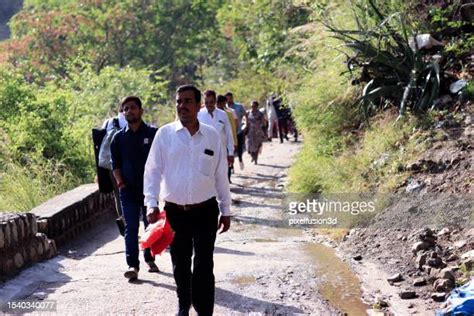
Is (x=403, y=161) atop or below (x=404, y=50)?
below

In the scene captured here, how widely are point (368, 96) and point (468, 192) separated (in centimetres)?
322

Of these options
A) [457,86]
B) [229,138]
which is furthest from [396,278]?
[457,86]

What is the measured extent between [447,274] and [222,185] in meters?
2.12

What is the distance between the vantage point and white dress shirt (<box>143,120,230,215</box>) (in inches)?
224

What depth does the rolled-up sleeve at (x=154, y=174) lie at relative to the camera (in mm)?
5801

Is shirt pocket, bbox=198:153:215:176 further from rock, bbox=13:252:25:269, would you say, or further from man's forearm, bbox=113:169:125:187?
rock, bbox=13:252:25:269

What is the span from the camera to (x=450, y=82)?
11.4m

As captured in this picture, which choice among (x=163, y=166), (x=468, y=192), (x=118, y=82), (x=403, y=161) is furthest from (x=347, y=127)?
(x=118, y=82)

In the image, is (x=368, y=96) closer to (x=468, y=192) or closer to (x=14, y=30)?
(x=468, y=192)

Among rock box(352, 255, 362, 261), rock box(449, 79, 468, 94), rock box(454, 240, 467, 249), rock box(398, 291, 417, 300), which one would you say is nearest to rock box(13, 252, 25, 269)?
rock box(352, 255, 362, 261)

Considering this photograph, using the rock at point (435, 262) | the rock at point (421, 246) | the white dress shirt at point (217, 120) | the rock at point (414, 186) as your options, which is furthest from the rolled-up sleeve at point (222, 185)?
the white dress shirt at point (217, 120)

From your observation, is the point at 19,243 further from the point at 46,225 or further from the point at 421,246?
the point at 421,246

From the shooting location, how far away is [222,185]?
233 inches

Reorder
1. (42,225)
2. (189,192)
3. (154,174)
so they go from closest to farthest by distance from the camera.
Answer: (189,192) → (154,174) → (42,225)
